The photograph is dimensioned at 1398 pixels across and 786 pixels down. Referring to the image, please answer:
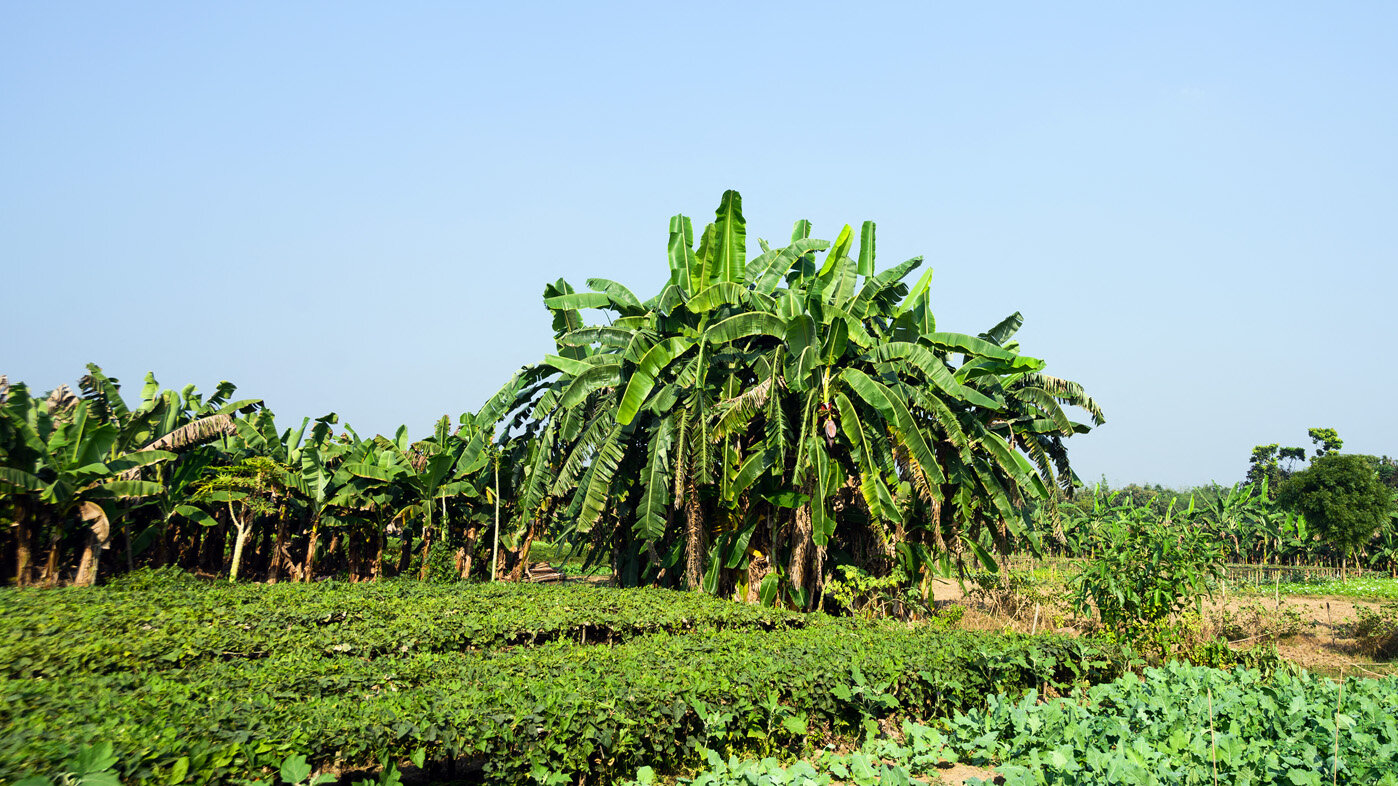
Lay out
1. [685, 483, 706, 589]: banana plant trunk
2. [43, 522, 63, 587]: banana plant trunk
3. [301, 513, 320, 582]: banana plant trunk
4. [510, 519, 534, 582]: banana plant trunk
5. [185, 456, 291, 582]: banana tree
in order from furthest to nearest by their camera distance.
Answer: [510, 519, 534, 582]: banana plant trunk
[301, 513, 320, 582]: banana plant trunk
[185, 456, 291, 582]: banana tree
[43, 522, 63, 587]: banana plant trunk
[685, 483, 706, 589]: banana plant trunk

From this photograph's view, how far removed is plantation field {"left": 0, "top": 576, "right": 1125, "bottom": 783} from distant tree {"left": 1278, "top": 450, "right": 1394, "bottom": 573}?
29.0 meters

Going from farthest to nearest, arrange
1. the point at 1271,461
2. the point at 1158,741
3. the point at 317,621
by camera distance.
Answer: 1. the point at 1271,461
2. the point at 317,621
3. the point at 1158,741

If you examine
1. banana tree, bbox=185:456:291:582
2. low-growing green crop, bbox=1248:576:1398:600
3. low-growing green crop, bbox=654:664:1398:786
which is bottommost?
low-growing green crop, bbox=1248:576:1398:600

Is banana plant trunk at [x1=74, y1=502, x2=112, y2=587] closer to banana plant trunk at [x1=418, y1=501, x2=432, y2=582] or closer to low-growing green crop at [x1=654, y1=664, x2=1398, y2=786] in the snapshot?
banana plant trunk at [x1=418, y1=501, x2=432, y2=582]

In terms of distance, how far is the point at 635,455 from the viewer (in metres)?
13.6

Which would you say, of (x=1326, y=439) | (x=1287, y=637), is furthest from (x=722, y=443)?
(x=1326, y=439)

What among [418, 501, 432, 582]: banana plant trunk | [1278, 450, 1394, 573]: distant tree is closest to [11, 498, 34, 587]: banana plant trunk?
[418, 501, 432, 582]: banana plant trunk

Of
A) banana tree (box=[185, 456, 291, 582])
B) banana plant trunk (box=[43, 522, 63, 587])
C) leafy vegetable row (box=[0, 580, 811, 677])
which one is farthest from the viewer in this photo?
banana tree (box=[185, 456, 291, 582])

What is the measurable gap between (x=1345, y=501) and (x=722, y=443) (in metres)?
30.0

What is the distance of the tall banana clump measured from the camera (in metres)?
11.6

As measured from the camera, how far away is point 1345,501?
30047mm

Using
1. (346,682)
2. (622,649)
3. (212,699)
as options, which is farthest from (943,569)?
(212,699)

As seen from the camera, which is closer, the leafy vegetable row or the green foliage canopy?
the leafy vegetable row

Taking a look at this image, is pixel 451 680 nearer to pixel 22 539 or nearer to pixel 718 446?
pixel 718 446
